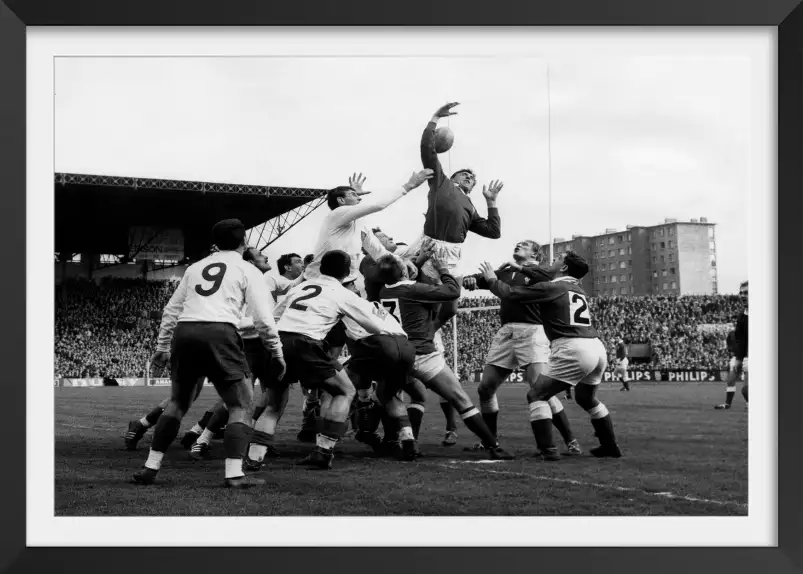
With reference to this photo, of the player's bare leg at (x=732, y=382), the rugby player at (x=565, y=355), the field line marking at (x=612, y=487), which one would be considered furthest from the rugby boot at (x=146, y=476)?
the player's bare leg at (x=732, y=382)

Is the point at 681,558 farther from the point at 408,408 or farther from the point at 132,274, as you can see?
the point at 132,274

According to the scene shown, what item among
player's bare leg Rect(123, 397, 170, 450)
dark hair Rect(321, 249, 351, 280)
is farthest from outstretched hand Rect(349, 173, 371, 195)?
player's bare leg Rect(123, 397, 170, 450)

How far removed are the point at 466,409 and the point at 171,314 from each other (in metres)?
2.51

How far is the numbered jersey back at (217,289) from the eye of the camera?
6.20 metres

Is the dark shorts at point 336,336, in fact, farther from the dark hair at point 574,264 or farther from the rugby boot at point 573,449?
the rugby boot at point 573,449

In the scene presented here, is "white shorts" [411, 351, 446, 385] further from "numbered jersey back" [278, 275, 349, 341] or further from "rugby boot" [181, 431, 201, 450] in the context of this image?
"rugby boot" [181, 431, 201, 450]

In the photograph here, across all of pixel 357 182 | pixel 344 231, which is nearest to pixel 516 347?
pixel 344 231

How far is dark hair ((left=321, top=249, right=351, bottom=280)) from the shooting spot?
277 inches

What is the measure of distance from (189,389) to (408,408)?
8.76 feet

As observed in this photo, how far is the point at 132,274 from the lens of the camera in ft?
86.2

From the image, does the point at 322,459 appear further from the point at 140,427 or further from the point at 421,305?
the point at 140,427

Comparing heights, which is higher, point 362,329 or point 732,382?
point 362,329

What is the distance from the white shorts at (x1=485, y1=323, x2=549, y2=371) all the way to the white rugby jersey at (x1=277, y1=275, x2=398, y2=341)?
73.2 inches

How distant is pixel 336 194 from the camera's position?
796cm
